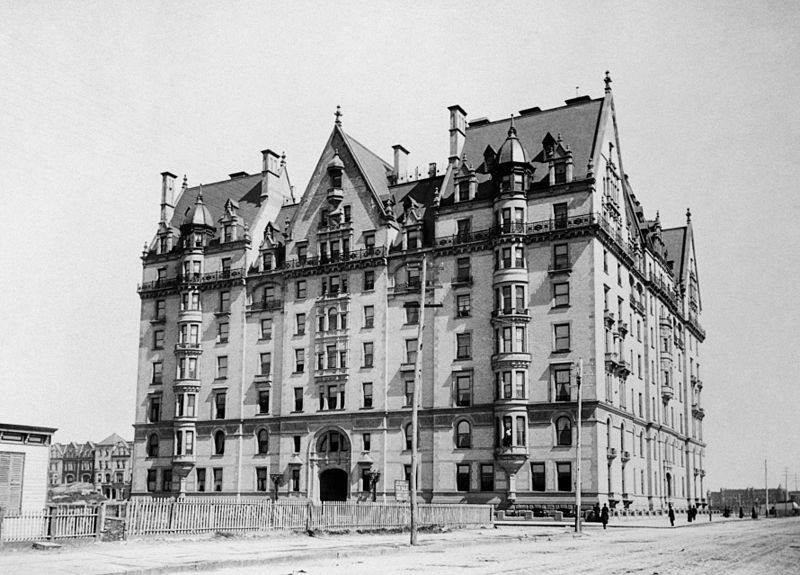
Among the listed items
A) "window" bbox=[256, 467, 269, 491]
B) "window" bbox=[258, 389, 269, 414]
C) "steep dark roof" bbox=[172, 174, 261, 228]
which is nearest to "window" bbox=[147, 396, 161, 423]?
"window" bbox=[258, 389, 269, 414]

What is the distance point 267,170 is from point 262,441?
2587cm

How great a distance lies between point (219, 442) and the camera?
81812mm

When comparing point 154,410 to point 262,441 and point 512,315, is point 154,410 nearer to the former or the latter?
point 262,441

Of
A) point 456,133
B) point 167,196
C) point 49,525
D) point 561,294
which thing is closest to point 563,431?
point 561,294

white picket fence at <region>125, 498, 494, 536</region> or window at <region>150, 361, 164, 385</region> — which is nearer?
white picket fence at <region>125, 498, 494, 536</region>

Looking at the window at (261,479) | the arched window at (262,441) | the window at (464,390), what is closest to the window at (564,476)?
the window at (464,390)

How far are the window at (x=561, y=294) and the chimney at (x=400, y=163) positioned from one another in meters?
20.4

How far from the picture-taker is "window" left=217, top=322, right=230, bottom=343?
3282 inches

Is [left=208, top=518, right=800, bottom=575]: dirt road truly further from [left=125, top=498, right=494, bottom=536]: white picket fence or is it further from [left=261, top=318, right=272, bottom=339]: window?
[left=261, top=318, right=272, bottom=339]: window

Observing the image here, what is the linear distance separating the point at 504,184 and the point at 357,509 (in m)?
31.9

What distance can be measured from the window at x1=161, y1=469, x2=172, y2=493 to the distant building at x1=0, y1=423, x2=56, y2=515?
4460 cm

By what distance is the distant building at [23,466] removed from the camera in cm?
3784

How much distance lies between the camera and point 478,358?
70.4 meters

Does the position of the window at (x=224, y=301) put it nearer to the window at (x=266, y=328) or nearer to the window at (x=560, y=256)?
the window at (x=266, y=328)
